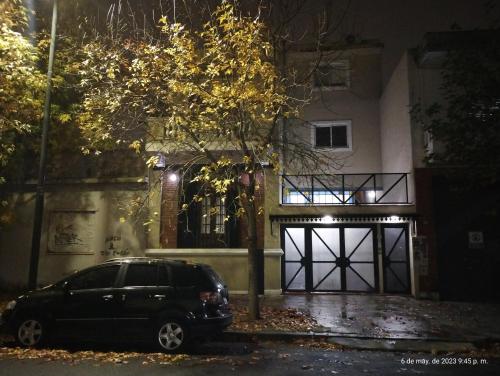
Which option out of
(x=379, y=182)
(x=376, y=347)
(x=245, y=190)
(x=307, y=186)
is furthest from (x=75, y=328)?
(x=379, y=182)

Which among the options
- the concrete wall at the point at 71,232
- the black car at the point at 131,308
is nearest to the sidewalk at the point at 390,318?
the black car at the point at 131,308

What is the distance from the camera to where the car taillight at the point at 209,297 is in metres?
7.65

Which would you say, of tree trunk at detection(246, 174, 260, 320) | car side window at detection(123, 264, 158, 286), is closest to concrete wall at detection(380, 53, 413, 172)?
tree trunk at detection(246, 174, 260, 320)

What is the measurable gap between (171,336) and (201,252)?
6.72 metres

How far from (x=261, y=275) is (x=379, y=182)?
6764 millimetres

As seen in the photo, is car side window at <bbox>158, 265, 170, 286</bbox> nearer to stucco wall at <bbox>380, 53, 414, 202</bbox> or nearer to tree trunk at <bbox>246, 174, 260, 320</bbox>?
tree trunk at <bbox>246, 174, 260, 320</bbox>

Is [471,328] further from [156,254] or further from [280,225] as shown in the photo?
[156,254]

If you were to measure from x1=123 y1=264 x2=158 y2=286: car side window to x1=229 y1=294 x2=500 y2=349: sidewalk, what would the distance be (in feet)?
8.57

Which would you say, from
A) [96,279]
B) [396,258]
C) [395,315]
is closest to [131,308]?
[96,279]

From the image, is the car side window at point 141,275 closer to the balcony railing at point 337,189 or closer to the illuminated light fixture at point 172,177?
the illuminated light fixture at point 172,177

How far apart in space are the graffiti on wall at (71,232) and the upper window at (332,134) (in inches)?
388

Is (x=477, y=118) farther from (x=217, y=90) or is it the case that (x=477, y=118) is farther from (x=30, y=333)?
(x=30, y=333)

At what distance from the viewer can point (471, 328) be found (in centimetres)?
948

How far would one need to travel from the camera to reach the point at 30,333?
7.81 metres
